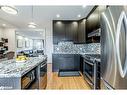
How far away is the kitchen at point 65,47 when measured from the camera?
1.65m

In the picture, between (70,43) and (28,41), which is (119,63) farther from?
(28,41)

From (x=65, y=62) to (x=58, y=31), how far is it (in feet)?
4.91

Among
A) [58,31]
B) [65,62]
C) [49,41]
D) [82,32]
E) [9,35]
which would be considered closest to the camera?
[65,62]

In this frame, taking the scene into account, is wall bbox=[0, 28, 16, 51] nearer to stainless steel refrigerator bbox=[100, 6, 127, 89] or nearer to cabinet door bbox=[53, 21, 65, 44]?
cabinet door bbox=[53, 21, 65, 44]

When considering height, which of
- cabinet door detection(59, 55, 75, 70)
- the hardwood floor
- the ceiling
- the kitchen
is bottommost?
the hardwood floor

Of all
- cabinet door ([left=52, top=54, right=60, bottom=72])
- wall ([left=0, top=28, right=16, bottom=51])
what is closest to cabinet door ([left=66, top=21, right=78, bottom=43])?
cabinet door ([left=52, top=54, right=60, bottom=72])

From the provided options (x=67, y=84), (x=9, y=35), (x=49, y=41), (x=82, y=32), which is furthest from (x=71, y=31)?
(x=9, y=35)

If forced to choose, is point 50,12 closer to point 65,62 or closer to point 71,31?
point 71,31

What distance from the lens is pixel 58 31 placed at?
7.00 metres

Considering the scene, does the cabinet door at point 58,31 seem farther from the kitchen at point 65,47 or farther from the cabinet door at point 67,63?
the cabinet door at point 67,63

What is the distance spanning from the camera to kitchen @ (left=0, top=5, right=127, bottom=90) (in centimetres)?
165

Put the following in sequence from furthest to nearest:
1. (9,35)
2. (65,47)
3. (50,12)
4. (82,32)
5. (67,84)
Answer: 1. (9,35)
2. (65,47)
3. (82,32)
4. (50,12)
5. (67,84)

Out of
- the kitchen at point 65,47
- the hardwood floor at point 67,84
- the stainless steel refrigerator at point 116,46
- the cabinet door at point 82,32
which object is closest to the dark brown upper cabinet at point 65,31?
the kitchen at point 65,47
